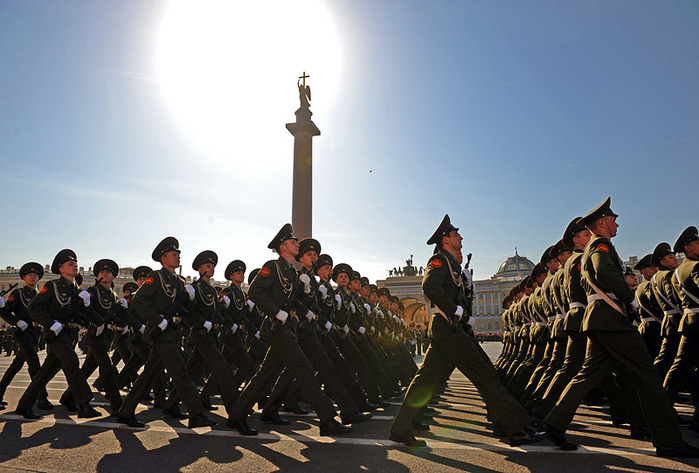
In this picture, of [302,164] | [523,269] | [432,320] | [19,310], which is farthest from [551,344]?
[523,269]

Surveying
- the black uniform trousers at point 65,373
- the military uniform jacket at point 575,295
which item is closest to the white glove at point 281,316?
the military uniform jacket at point 575,295

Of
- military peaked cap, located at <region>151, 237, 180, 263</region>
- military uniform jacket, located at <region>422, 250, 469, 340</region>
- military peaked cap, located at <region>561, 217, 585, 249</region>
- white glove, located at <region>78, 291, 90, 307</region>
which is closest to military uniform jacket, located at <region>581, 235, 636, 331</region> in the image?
military peaked cap, located at <region>561, 217, 585, 249</region>

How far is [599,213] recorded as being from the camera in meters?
4.94

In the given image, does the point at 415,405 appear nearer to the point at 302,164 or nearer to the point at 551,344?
the point at 551,344

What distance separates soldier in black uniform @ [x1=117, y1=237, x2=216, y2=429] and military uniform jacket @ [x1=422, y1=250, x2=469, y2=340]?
109 inches

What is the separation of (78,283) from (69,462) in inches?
185

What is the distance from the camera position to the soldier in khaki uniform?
166 inches

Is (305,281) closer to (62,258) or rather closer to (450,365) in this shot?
(450,365)

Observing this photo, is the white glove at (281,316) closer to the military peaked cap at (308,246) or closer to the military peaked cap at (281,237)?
the military peaked cap at (281,237)

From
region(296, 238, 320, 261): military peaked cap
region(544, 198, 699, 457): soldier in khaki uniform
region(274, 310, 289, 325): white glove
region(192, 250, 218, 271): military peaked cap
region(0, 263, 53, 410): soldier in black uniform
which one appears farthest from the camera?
region(192, 250, 218, 271): military peaked cap

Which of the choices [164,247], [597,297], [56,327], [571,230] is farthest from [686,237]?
[56,327]

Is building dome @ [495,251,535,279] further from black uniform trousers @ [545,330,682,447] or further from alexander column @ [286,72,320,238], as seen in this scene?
black uniform trousers @ [545,330,682,447]

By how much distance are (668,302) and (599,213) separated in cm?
267

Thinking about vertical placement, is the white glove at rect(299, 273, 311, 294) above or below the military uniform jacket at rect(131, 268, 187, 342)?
above
